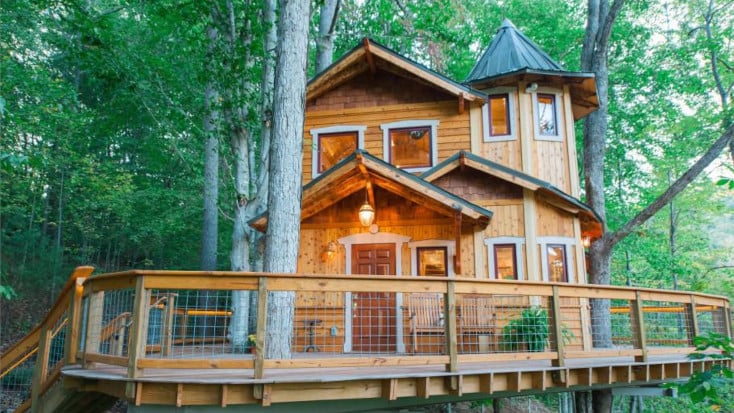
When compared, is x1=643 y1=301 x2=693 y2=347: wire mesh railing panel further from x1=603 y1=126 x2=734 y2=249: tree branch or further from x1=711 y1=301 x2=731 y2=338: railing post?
x1=603 y1=126 x2=734 y2=249: tree branch

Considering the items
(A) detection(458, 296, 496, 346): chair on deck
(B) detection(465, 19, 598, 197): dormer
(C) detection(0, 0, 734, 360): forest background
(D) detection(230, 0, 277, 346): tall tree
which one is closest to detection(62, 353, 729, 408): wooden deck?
(A) detection(458, 296, 496, 346): chair on deck

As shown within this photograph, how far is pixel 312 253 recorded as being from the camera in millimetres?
10070

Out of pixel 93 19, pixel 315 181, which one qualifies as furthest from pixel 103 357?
pixel 93 19

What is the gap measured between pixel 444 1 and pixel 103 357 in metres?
12.3

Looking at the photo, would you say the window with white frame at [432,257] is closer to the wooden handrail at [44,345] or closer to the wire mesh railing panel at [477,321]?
the wire mesh railing panel at [477,321]

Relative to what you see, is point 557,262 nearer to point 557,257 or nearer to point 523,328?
point 557,257

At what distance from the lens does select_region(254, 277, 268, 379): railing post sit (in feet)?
14.5

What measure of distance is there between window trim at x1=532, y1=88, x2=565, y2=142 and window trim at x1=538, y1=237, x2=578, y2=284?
2189 millimetres

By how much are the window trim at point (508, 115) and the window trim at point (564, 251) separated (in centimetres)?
229

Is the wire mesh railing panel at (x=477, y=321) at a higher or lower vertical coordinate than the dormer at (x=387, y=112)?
lower

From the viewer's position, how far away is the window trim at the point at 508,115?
34.8 ft

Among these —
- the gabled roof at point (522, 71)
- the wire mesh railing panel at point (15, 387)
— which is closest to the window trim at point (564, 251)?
the gabled roof at point (522, 71)

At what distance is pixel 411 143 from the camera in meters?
10.9

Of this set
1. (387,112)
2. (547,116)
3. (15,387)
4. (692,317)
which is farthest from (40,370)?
(547,116)
